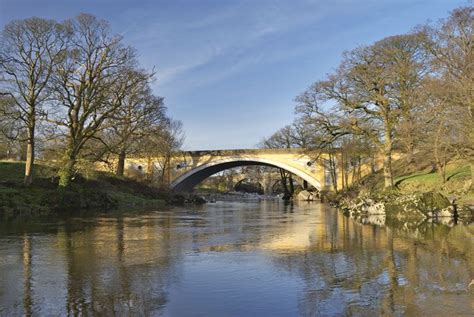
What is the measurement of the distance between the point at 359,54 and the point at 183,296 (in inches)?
1401

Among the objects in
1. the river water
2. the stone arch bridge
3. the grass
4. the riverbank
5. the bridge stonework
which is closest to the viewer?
the river water

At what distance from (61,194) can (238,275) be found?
26015 millimetres

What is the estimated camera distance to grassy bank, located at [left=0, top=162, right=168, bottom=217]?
28859 millimetres

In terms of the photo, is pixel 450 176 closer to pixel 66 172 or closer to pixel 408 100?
pixel 408 100

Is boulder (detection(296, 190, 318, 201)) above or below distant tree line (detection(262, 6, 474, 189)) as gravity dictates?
below

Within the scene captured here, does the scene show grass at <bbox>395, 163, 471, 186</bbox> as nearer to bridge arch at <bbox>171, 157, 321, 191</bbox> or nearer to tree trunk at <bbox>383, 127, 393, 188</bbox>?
tree trunk at <bbox>383, 127, 393, 188</bbox>

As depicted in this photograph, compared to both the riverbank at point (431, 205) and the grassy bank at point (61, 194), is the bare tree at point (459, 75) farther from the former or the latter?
the grassy bank at point (61, 194)

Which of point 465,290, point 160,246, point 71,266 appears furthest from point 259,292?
point 160,246

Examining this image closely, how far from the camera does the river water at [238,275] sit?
271 inches

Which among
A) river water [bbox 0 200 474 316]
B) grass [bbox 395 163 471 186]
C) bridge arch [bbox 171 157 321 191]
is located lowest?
river water [bbox 0 200 474 316]

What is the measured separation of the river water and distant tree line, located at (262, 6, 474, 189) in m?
11.0

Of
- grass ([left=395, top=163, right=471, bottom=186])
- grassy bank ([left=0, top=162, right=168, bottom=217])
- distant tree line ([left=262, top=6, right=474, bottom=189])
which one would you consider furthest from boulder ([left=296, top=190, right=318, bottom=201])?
grass ([left=395, top=163, right=471, bottom=186])

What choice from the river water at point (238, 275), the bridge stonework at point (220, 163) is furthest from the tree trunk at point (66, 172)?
the bridge stonework at point (220, 163)

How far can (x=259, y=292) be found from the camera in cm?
789
